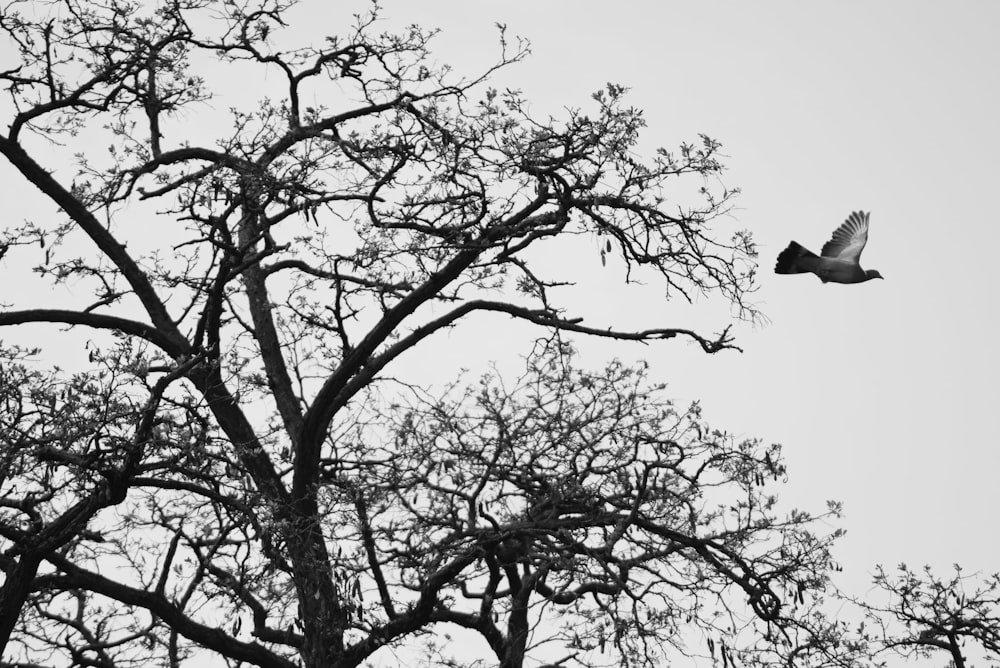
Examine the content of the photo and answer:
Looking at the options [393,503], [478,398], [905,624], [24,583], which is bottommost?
[905,624]

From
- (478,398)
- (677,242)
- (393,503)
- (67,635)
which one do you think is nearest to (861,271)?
(677,242)

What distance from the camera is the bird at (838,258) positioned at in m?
11.8

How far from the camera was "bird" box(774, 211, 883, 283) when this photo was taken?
11.8 meters

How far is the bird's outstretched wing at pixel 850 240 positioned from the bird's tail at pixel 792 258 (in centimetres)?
21

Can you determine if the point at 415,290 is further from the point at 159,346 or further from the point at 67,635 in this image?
the point at 67,635

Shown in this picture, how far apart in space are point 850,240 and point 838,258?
0.93 feet

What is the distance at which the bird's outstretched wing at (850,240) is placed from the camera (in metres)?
11.8

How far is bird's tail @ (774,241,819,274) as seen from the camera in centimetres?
1202

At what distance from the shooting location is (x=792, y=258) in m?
Result: 12.1

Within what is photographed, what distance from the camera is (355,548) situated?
35.1 ft

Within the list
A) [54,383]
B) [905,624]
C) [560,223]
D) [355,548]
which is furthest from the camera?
[905,624]

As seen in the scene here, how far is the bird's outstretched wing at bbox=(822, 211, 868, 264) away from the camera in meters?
11.8

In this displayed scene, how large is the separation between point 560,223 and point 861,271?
2999 millimetres

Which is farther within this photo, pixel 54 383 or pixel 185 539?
pixel 185 539
